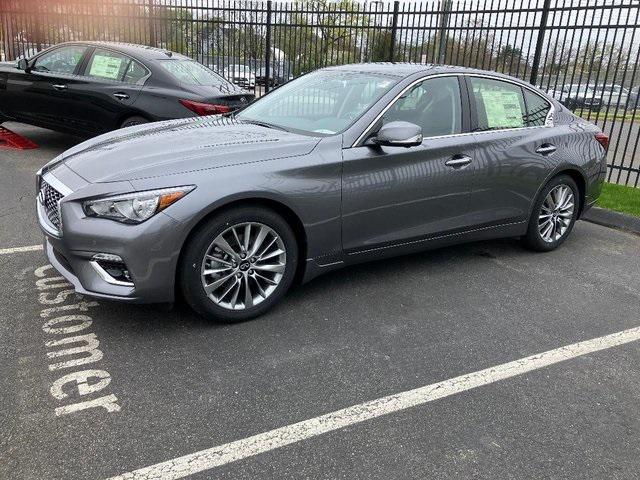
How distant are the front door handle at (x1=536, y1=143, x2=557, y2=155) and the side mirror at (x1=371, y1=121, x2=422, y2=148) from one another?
1590 millimetres

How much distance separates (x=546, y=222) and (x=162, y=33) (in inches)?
411

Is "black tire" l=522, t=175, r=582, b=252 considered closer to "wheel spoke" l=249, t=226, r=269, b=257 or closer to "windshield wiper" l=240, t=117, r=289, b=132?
"windshield wiper" l=240, t=117, r=289, b=132

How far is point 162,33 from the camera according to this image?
41.8ft

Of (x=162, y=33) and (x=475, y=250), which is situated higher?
(x=162, y=33)

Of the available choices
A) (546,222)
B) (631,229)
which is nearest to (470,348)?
(546,222)

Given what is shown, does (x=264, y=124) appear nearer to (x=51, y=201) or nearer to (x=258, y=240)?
(x=258, y=240)

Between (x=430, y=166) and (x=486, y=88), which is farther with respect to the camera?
(x=486, y=88)

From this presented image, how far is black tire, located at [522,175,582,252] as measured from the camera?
5.05 m

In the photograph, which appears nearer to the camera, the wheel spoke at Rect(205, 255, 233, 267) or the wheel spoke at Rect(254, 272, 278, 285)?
the wheel spoke at Rect(205, 255, 233, 267)

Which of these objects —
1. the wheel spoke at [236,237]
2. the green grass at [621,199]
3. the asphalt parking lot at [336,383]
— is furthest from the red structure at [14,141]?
the green grass at [621,199]

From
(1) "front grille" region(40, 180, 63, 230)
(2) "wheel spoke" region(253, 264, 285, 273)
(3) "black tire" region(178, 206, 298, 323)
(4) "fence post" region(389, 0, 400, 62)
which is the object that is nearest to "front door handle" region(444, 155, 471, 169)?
(3) "black tire" region(178, 206, 298, 323)

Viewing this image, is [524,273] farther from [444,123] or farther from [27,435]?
[27,435]

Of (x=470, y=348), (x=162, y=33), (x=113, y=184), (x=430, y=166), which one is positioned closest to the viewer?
(x=113, y=184)

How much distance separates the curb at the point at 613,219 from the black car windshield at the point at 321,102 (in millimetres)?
3238
